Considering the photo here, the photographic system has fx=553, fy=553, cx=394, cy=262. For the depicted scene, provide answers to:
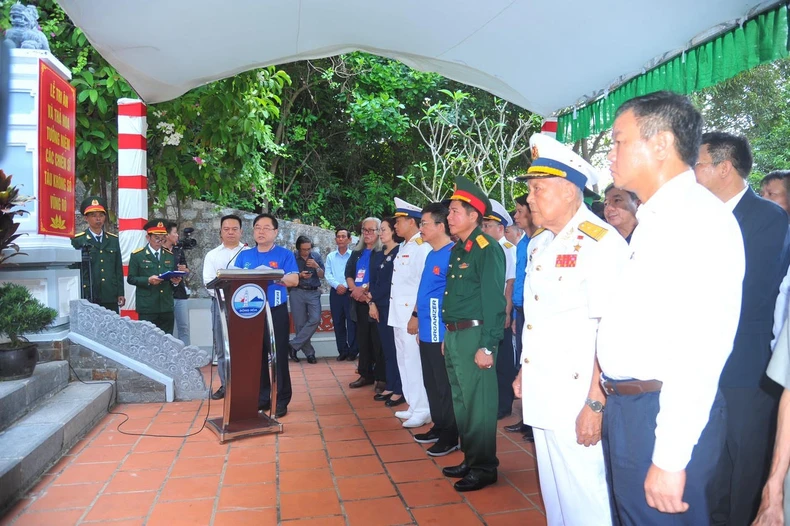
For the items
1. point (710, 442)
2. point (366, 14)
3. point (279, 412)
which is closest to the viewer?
point (710, 442)

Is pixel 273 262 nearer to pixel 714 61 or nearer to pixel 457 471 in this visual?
pixel 457 471

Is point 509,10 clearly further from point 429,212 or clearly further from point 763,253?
point 763,253

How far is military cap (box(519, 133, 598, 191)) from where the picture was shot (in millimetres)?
2318

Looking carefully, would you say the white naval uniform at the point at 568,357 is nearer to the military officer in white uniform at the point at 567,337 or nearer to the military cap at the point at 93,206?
the military officer in white uniform at the point at 567,337

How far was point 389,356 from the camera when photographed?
206 inches

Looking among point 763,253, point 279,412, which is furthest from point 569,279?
point 279,412

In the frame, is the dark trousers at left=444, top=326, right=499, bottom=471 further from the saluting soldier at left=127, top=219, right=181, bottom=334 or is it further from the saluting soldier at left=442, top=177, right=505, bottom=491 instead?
the saluting soldier at left=127, top=219, right=181, bottom=334

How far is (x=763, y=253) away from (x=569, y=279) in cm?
78

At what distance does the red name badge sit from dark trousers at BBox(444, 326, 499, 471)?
114cm

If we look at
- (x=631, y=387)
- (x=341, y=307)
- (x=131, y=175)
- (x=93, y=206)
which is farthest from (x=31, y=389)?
(x=631, y=387)

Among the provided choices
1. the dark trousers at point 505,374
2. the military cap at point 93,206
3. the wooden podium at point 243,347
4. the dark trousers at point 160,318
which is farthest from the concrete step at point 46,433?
the dark trousers at point 505,374

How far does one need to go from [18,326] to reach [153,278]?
5.43 ft

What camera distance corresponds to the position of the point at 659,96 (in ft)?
5.17

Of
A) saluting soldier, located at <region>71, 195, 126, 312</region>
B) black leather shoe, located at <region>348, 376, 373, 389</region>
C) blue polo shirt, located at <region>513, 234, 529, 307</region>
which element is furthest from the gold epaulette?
saluting soldier, located at <region>71, 195, 126, 312</region>
